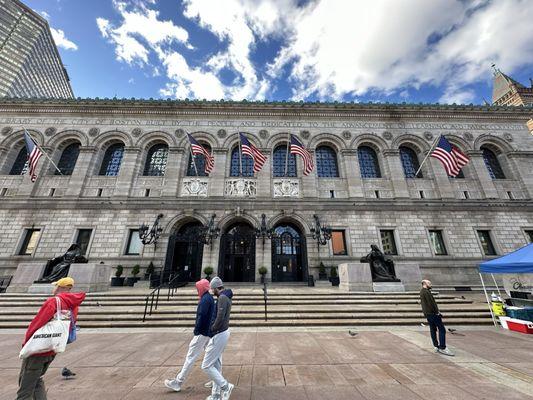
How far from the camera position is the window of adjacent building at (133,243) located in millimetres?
16505

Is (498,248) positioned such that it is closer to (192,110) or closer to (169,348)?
(169,348)

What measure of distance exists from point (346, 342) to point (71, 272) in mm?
14182

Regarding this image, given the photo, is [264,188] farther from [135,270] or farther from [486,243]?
[486,243]

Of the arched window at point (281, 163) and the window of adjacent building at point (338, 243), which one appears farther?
the arched window at point (281, 163)

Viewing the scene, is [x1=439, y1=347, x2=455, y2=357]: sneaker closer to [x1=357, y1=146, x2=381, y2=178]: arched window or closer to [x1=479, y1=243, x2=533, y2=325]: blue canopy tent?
[x1=479, y1=243, x2=533, y2=325]: blue canopy tent

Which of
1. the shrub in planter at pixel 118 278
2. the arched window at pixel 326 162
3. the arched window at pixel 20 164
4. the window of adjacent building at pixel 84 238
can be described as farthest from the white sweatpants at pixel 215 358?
the arched window at pixel 20 164

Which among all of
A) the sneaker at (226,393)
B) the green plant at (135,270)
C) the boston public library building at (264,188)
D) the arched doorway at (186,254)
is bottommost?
the sneaker at (226,393)

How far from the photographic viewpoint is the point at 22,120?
19.7m

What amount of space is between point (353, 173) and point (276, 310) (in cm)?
1391

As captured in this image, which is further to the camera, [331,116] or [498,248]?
[331,116]

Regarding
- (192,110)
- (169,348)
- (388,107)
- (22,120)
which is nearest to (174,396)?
(169,348)

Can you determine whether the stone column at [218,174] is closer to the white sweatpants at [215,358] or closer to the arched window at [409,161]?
the white sweatpants at [215,358]

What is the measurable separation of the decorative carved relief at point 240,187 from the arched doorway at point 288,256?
3.73m

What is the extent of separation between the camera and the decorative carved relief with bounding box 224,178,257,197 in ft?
59.6
